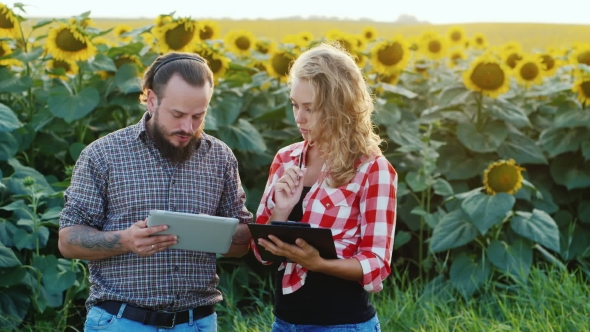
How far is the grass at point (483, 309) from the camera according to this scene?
13.7 ft

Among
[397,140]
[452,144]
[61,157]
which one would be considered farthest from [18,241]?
[452,144]

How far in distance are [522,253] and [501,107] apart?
1.28 m

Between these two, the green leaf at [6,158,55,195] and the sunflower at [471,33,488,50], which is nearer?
the green leaf at [6,158,55,195]

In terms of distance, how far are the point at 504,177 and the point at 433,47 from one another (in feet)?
9.49

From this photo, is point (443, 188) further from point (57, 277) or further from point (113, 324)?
point (113, 324)

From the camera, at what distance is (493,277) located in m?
→ 4.96

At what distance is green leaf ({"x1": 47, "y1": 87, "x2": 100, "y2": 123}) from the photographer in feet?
15.6

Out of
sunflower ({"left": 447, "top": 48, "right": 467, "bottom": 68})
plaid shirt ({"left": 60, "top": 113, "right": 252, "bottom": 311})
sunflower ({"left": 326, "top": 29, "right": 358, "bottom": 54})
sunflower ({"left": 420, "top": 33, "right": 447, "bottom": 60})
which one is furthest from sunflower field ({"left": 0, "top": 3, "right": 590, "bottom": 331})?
sunflower ({"left": 447, "top": 48, "right": 467, "bottom": 68})

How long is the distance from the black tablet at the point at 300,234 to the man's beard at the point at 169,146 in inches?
19.2

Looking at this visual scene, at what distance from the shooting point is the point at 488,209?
4.63m

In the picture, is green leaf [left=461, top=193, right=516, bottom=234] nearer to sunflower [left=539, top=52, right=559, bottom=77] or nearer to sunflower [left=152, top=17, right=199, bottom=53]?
sunflower [left=152, top=17, right=199, bottom=53]

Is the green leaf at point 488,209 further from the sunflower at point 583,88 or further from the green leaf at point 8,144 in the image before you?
the green leaf at point 8,144

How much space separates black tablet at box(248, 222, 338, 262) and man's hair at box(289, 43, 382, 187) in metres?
0.23

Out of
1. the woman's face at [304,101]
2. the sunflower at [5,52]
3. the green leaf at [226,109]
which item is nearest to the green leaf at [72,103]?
the sunflower at [5,52]
